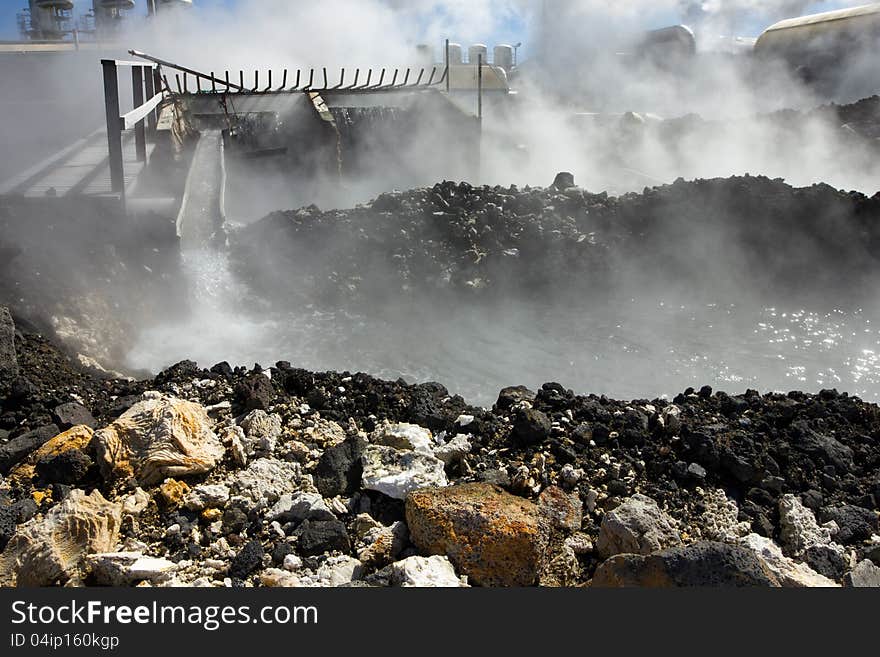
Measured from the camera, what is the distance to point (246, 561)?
133 inches

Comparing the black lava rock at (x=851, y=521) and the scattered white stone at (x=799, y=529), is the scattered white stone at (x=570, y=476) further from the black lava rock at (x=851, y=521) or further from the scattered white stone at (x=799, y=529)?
the black lava rock at (x=851, y=521)

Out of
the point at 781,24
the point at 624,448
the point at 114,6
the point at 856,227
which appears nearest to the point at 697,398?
the point at 624,448

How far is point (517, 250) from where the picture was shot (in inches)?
445

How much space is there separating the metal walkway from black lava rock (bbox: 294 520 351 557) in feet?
22.7

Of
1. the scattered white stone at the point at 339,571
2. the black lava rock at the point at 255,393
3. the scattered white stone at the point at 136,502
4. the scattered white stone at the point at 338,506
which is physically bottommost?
the scattered white stone at the point at 339,571

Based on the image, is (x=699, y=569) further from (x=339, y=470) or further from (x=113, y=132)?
(x=113, y=132)

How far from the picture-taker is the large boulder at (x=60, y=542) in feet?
10.8

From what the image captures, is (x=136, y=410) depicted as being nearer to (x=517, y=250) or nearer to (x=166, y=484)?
(x=166, y=484)

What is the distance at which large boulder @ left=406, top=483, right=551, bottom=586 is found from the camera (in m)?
3.36

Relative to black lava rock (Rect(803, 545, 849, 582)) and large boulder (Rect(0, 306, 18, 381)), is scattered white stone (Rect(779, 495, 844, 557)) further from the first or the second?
→ large boulder (Rect(0, 306, 18, 381))

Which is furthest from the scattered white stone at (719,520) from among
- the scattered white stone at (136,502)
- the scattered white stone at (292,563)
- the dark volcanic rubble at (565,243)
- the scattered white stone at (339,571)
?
the dark volcanic rubble at (565,243)

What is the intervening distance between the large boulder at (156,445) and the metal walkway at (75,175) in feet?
18.9

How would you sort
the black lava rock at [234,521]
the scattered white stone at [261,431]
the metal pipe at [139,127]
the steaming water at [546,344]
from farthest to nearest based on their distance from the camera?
the metal pipe at [139,127] < the steaming water at [546,344] < the scattered white stone at [261,431] < the black lava rock at [234,521]

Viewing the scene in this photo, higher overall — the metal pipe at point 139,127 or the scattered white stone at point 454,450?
the metal pipe at point 139,127
